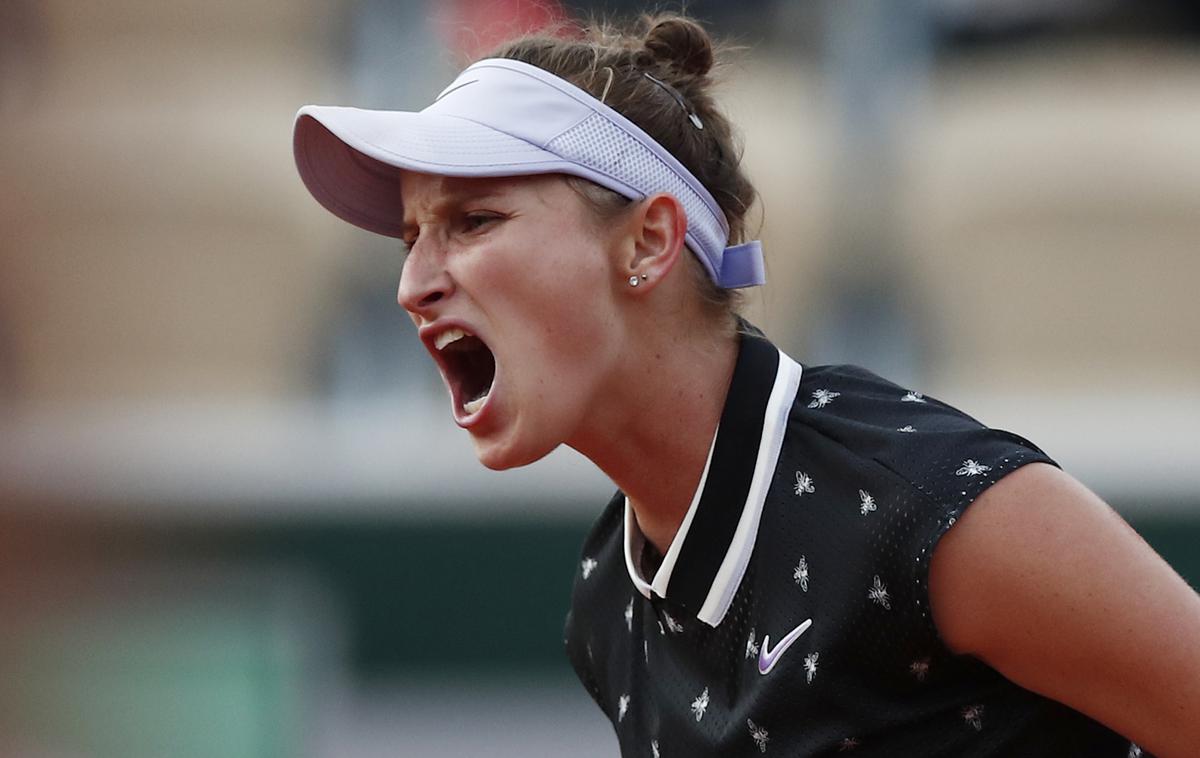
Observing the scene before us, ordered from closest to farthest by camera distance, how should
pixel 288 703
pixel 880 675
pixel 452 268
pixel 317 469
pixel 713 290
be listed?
1. pixel 880 675
2. pixel 452 268
3. pixel 713 290
4. pixel 288 703
5. pixel 317 469

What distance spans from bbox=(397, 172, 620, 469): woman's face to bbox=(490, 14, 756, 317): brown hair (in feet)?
0.27

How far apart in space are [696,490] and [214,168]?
17.8ft

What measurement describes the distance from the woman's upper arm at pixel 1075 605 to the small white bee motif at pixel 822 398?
389 mm

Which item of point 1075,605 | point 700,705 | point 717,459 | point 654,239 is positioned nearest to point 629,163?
point 654,239

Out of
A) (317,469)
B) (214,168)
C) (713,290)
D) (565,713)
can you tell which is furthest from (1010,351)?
(713,290)

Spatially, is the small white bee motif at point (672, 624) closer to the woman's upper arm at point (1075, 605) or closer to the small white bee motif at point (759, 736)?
the small white bee motif at point (759, 736)

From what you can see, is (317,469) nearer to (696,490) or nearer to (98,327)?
(98,327)

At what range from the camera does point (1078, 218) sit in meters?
7.84

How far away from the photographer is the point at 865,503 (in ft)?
8.38

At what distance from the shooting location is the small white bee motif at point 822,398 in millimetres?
2768

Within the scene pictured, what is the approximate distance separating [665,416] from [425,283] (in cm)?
41

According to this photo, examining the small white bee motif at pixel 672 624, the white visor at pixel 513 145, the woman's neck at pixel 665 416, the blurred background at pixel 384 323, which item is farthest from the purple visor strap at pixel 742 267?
the blurred background at pixel 384 323

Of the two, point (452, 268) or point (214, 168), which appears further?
point (214, 168)

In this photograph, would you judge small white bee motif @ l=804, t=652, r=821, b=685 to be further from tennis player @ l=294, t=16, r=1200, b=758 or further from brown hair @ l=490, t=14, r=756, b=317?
brown hair @ l=490, t=14, r=756, b=317
